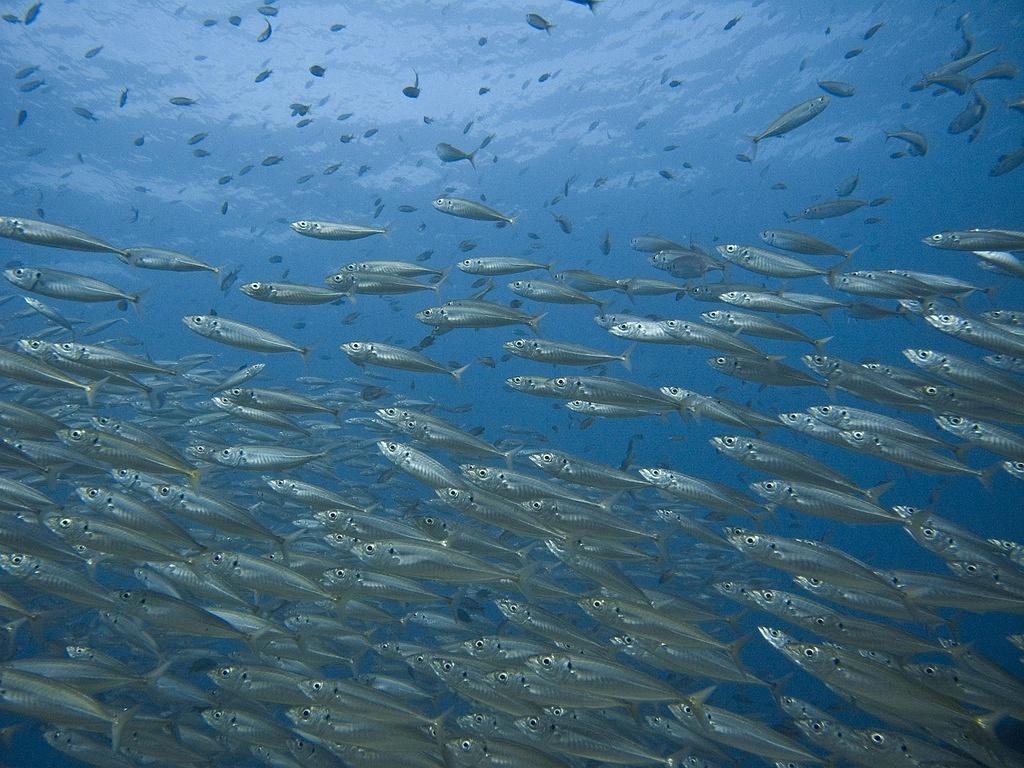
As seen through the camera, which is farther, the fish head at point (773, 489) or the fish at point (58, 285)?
the fish at point (58, 285)

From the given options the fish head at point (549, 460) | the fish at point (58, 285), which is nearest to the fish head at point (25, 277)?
the fish at point (58, 285)

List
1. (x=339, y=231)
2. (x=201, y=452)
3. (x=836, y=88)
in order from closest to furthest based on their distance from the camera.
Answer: (x=201, y=452) < (x=339, y=231) < (x=836, y=88)

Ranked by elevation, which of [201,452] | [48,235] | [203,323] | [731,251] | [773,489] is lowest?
[201,452]

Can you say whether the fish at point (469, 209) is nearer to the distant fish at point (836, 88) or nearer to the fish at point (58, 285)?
the fish at point (58, 285)

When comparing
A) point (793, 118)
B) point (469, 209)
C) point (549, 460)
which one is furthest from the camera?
point (793, 118)

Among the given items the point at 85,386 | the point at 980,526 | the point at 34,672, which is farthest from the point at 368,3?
the point at 980,526

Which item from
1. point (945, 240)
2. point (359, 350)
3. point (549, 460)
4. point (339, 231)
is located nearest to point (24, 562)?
point (359, 350)

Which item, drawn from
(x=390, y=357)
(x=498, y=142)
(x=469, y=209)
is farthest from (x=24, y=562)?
(x=498, y=142)

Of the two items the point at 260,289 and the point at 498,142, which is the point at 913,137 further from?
the point at 498,142

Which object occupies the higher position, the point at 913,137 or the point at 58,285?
the point at 913,137

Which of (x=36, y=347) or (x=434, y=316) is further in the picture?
(x=434, y=316)

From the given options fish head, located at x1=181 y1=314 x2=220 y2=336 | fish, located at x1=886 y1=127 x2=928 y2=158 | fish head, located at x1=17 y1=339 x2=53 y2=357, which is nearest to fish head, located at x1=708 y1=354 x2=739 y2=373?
fish head, located at x1=181 y1=314 x2=220 y2=336

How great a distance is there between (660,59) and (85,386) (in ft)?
94.0

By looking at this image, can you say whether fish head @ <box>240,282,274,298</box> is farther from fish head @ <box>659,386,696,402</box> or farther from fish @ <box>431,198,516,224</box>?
fish head @ <box>659,386,696,402</box>
